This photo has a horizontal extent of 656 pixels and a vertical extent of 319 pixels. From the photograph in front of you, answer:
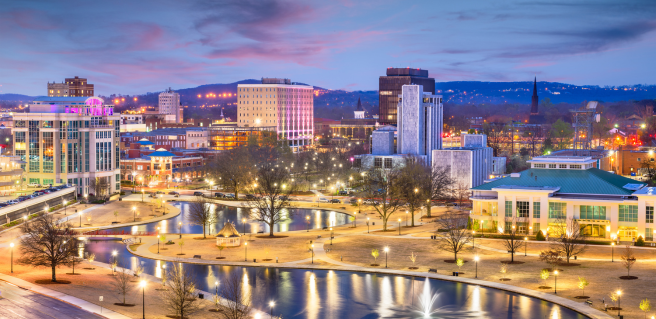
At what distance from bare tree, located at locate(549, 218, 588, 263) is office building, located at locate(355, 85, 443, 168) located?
230ft

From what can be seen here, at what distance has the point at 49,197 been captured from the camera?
385 ft

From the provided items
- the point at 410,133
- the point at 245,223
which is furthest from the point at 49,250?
the point at 410,133

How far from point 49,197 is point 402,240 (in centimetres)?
6136

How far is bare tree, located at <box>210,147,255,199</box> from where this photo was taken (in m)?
147

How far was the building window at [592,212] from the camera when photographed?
3617 inches

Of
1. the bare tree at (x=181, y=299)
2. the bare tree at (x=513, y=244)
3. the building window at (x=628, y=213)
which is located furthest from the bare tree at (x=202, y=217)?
the building window at (x=628, y=213)

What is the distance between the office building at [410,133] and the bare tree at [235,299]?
94.0 meters

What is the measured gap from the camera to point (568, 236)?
292 ft

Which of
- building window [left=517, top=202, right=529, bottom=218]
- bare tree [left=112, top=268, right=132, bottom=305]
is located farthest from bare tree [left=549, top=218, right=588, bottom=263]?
bare tree [left=112, top=268, right=132, bottom=305]

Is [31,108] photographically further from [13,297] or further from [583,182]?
[583,182]

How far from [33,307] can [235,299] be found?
15.7 m

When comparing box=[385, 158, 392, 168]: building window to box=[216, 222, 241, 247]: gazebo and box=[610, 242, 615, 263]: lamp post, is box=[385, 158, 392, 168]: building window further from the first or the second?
box=[610, 242, 615, 263]: lamp post

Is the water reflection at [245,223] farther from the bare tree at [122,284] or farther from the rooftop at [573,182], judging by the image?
the bare tree at [122,284]

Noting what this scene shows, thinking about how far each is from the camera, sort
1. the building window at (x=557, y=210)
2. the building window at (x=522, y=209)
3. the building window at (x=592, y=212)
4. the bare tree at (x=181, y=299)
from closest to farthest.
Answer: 1. the bare tree at (x=181, y=299)
2. the building window at (x=592, y=212)
3. the building window at (x=557, y=210)
4. the building window at (x=522, y=209)
